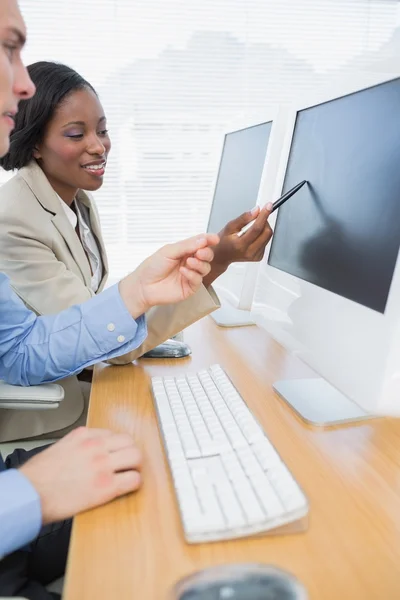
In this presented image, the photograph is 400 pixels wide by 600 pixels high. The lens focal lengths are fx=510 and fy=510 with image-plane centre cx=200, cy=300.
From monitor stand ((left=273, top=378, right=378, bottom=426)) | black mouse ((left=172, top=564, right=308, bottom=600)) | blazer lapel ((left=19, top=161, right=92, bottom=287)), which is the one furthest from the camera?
blazer lapel ((left=19, top=161, right=92, bottom=287))

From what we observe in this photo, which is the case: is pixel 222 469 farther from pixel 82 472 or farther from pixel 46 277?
pixel 46 277

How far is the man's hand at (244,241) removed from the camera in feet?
3.25

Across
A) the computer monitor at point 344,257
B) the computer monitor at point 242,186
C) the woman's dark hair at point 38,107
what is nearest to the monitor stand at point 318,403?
the computer monitor at point 344,257

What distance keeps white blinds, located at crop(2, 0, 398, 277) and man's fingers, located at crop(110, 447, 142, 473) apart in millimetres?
1815

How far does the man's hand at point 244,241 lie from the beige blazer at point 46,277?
8 cm

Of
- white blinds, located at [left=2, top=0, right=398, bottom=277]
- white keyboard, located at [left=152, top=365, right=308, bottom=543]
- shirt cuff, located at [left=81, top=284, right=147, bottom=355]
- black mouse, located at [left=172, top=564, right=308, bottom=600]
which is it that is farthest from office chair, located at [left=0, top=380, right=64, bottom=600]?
white blinds, located at [left=2, top=0, right=398, bottom=277]

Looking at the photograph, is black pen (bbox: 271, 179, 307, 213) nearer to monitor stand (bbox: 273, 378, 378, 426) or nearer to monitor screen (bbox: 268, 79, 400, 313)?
monitor screen (bbox: 268, 79, 400, 313)

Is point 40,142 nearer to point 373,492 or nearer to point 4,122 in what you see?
point 4,122

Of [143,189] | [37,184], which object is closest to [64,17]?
[143,189]

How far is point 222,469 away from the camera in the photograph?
0.56m

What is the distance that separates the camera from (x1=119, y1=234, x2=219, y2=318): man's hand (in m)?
0.87

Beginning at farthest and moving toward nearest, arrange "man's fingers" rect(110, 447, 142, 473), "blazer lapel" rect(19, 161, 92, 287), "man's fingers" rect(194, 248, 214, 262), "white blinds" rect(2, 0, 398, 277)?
1. "white blinds" rect(2, 0, 398, 277)
2. "blazer lapel" rect(19, 161, 92, 287)
3. "man's fingers" rect(194, 248, 214, 262)
4. "man's fingers" rect(110, 447, 142, 473)

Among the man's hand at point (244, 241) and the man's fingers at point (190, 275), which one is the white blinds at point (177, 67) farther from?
the man's fingers at point (190, 275)

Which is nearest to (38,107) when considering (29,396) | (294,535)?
(29,396)
